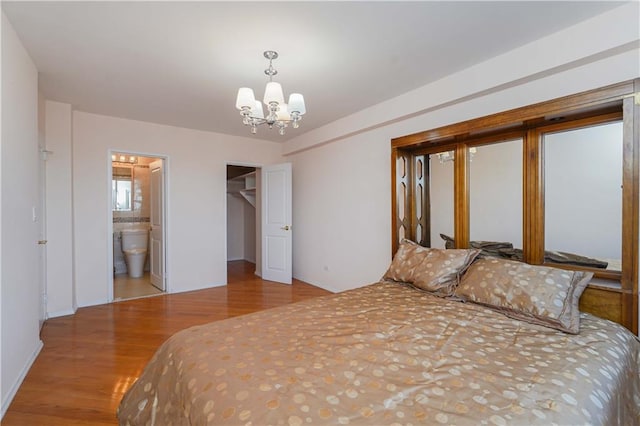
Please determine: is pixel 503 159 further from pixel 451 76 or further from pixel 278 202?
pixel 278 202

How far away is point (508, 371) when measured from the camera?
123cm

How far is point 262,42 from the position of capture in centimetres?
218

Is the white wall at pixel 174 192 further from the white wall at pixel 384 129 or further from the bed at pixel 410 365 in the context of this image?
the bed at pixel 410 365

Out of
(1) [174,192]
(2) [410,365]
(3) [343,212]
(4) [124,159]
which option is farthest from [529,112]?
(4) [124,159]

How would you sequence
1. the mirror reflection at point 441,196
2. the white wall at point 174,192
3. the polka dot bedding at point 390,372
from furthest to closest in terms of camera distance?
the white wall at point 174,192 < the mirror reflection at point 441,196 < the polka dot bedding at point 390,372

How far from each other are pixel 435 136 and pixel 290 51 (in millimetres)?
1476

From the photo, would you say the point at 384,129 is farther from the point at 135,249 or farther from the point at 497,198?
the point at 135,249

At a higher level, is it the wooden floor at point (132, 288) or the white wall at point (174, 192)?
the white wall at point (174, 192)

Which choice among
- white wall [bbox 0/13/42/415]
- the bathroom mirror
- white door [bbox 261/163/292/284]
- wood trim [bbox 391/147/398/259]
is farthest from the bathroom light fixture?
wood trim [bbox 391/147/398/259]

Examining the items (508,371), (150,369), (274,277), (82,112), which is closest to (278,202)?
(274,277)

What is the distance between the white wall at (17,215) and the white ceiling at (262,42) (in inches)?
11.1

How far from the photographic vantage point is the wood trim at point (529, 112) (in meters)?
1.79

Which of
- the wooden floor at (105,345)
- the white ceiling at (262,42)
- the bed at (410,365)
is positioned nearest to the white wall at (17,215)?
the wooden floor at (105,345)

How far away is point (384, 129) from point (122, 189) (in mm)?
5057
